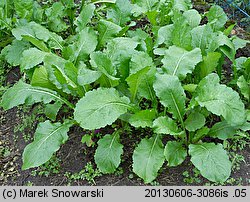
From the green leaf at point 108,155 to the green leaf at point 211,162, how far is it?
595 millimetres

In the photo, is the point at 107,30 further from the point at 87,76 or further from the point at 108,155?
the point at 108,155

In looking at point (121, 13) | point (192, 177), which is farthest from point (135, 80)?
point (121, 13)

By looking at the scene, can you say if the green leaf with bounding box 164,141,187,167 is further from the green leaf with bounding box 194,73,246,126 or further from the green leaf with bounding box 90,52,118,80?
the green leaf with bounding box 90,52,118,80

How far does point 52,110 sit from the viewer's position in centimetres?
389

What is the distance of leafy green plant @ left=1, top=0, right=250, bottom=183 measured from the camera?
323 cm

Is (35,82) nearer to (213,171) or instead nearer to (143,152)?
(143,152)

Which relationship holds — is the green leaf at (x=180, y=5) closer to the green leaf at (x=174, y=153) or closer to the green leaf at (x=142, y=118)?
the green leaf at (x=142, y=118)

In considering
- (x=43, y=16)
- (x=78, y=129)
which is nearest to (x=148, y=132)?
(x=78, y=129)

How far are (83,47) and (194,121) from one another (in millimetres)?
1281

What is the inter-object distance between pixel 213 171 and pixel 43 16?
278 centimetres

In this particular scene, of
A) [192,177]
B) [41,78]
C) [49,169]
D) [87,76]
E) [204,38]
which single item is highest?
[204,38]

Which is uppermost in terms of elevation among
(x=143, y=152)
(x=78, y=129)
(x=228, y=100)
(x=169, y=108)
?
(x=228, y=100)

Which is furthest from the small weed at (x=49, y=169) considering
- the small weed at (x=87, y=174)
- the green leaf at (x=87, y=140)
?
the green leaf at (x=87, y=140)

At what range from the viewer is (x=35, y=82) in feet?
12.4
